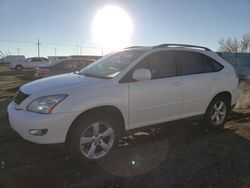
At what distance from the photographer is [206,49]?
6.07m

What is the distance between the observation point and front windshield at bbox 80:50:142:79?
Result: 4.74 m

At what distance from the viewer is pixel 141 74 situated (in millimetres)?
4531

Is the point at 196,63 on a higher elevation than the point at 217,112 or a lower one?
higher

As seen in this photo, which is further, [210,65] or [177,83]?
[210,65]

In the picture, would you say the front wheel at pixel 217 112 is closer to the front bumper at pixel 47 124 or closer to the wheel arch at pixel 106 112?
the wheel arch at pixel 106 112

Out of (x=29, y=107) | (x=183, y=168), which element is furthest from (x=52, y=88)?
(x=183, y=168)

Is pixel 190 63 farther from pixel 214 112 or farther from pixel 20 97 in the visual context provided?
pixel 20 97

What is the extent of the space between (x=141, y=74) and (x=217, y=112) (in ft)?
8.15

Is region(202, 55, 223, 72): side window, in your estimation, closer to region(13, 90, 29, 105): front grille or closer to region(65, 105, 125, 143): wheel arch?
region(65, 105, 125, 143): wheel arch

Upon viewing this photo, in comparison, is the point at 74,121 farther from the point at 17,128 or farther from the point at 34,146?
the point at 34,146

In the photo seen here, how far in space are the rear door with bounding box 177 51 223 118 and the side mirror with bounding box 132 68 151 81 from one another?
1.02 metres

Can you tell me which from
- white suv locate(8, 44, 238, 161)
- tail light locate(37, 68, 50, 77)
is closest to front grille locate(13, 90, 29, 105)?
white suv locate(8, 44, 238, 161)

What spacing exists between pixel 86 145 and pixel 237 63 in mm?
22140

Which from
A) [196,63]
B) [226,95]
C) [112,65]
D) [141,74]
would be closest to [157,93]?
[141,74]
